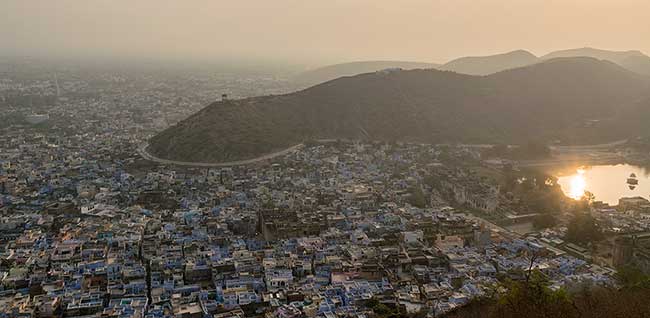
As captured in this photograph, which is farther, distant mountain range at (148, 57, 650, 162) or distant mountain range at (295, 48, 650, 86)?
distant mountain range at (295, 48, 650, 86)

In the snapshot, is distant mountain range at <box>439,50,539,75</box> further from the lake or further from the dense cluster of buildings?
the dense cluster of buildings

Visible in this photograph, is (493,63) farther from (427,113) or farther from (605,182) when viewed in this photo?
(605,182)

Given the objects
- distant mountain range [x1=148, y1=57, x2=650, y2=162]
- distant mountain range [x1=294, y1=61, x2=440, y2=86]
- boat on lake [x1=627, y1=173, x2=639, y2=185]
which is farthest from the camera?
distant mountain range [x1=294, y1=61, x2=440, y2=86]

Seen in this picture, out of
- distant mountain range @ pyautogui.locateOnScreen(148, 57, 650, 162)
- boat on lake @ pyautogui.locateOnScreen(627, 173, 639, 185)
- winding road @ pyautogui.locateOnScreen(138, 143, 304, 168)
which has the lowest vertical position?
boat on lake @ pyautogui.locateOnScreen(627, 173, 639, 185)

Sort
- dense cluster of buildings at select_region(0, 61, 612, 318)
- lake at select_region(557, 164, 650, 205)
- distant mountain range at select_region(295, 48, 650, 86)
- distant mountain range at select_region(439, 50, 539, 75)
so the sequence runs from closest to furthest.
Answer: dense cluster of buildings at select_region(0, 61, 612, 318) → lake at select_region(557, 164, 650, 205) → distant mountain range at select_region(295, 48, 650, 86) → distant mountain range at select_region(439, 50, 539, 75)

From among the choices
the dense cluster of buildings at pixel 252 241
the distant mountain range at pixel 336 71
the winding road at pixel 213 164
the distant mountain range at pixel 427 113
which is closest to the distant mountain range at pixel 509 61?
the distant mountain range at pixel 336 71

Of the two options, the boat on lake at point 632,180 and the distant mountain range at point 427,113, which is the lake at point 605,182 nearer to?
the boat on lake at point 632,180

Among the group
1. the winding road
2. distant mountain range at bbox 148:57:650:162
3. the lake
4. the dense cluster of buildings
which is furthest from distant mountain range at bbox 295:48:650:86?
the dense cluster of buildings
